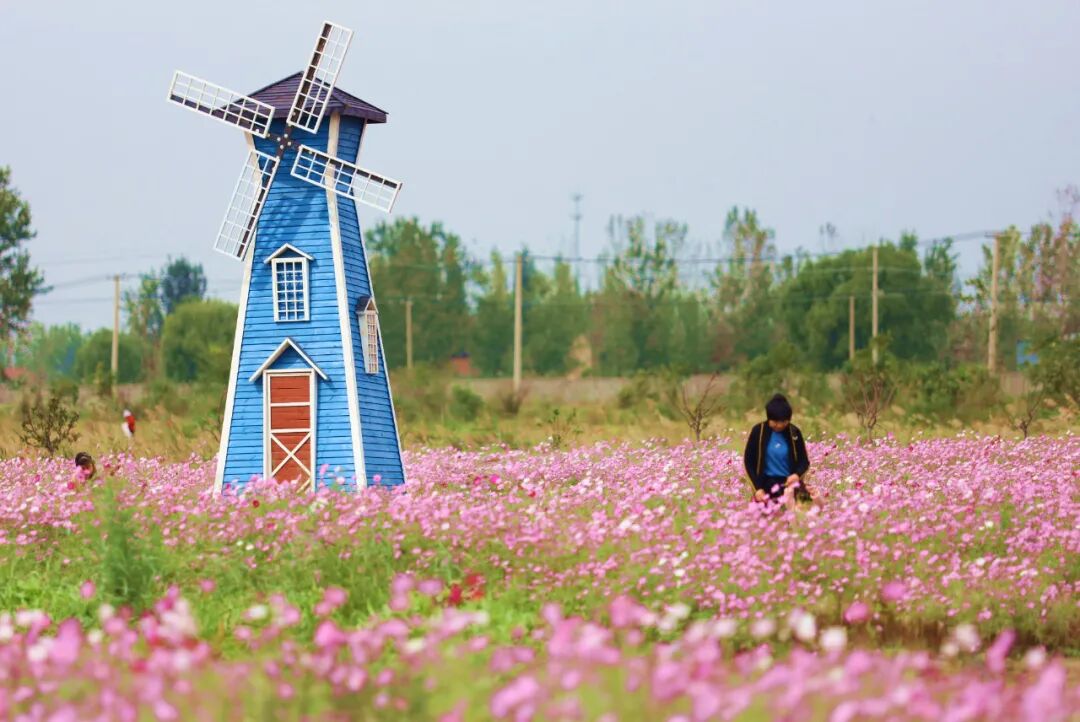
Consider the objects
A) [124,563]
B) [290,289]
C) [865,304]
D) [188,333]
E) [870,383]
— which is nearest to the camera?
[124,563]

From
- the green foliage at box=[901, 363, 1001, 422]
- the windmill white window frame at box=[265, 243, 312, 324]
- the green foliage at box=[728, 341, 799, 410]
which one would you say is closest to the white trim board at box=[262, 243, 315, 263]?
the windmill white window frame at box=[265, 243, 312, 324]

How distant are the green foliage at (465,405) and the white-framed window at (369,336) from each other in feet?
67.6

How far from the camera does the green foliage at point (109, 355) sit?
83438 mm

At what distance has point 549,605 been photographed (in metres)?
6.82

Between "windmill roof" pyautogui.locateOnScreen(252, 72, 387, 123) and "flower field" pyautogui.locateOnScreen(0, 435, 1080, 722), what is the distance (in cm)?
541

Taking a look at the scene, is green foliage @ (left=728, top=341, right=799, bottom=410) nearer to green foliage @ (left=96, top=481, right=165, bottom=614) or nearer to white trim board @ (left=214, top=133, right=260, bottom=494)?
white trim board @ (left=214, top=133, right=260, bottom=494)

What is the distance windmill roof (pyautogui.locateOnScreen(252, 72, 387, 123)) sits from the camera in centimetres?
→ 1950

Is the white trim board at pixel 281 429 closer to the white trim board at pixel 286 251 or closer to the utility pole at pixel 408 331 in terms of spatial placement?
the white trim board at pixel 286 251

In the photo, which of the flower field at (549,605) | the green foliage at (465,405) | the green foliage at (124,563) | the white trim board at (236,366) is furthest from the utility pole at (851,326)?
the green foliage at (124,563)

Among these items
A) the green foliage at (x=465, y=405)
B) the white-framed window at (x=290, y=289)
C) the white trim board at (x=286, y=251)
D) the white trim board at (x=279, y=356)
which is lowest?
the green foliage at (x=465, y=405)

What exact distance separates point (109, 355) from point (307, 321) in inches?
2717

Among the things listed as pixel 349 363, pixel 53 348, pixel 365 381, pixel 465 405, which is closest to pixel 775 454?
pixel 349 363

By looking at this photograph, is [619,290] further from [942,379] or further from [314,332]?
[314,332]

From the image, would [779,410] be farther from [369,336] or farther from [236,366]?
[236,366]
